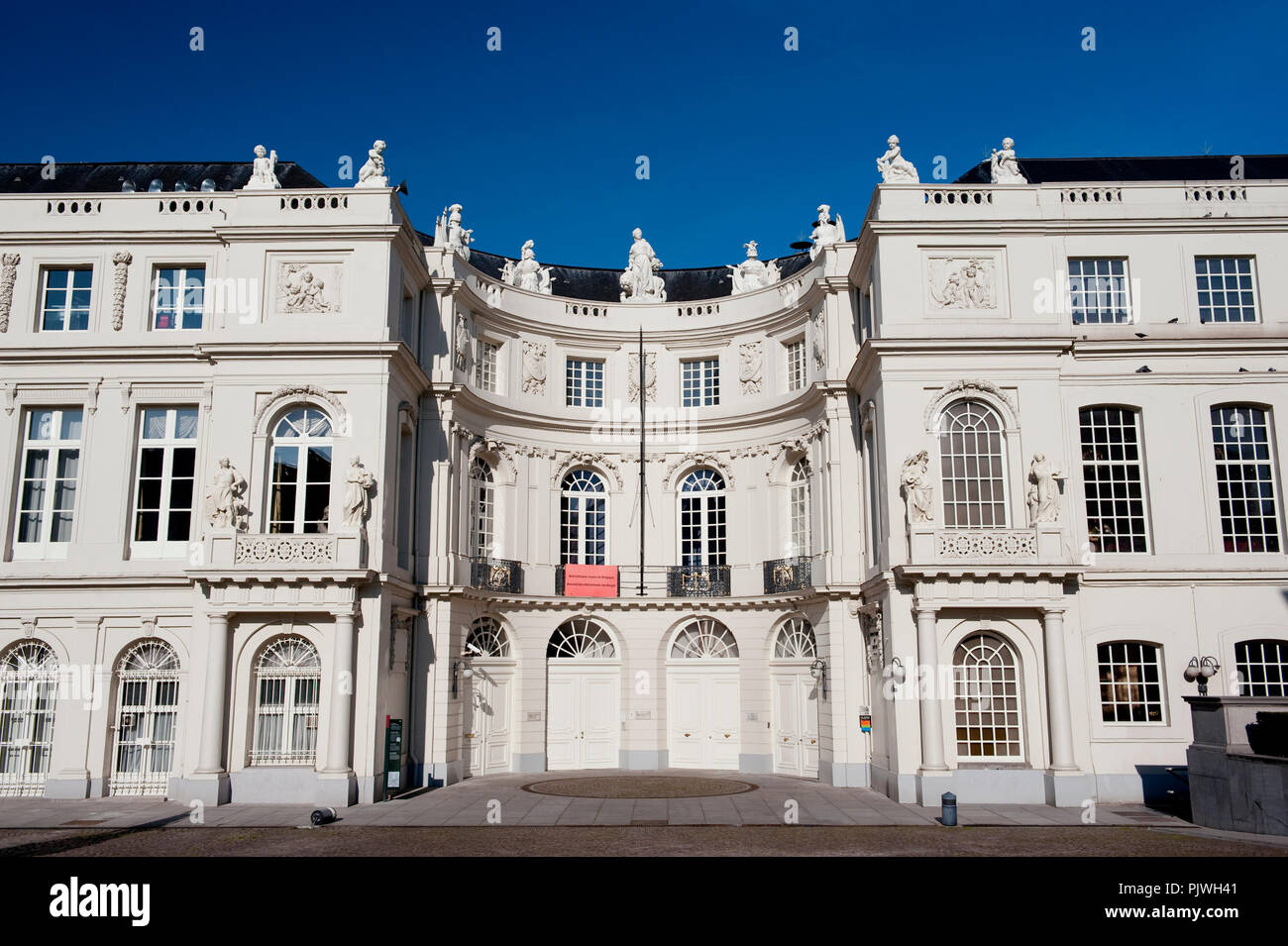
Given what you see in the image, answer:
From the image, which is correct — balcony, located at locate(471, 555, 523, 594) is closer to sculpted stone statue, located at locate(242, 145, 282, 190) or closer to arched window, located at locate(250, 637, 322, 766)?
arched window, located at locate(250, 637, 322, 766)

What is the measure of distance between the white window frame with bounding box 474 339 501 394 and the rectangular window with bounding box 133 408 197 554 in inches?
287

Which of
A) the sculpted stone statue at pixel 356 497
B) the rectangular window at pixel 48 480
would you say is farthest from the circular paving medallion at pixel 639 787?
the rectangular window at pixel 48 480

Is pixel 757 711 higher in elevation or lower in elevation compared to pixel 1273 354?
lower

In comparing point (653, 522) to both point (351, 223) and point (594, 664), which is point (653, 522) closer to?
point (594, 664)

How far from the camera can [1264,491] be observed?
21.9 m

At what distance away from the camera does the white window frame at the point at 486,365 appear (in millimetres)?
27516

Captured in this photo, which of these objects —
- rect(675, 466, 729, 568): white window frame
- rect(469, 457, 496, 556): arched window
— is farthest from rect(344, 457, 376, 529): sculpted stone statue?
rect(675, 466, 729, 568): white window frame

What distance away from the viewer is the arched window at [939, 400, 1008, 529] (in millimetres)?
21031

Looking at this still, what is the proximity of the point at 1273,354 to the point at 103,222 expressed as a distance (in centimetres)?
2555

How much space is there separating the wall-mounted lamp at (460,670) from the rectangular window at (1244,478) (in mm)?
16878

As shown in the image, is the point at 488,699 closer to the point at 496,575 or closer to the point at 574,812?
the point at 496,575

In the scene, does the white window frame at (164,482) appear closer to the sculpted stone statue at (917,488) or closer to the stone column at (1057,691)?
the sculpted stone statue at (917,488)

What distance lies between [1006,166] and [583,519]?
1387 cm
